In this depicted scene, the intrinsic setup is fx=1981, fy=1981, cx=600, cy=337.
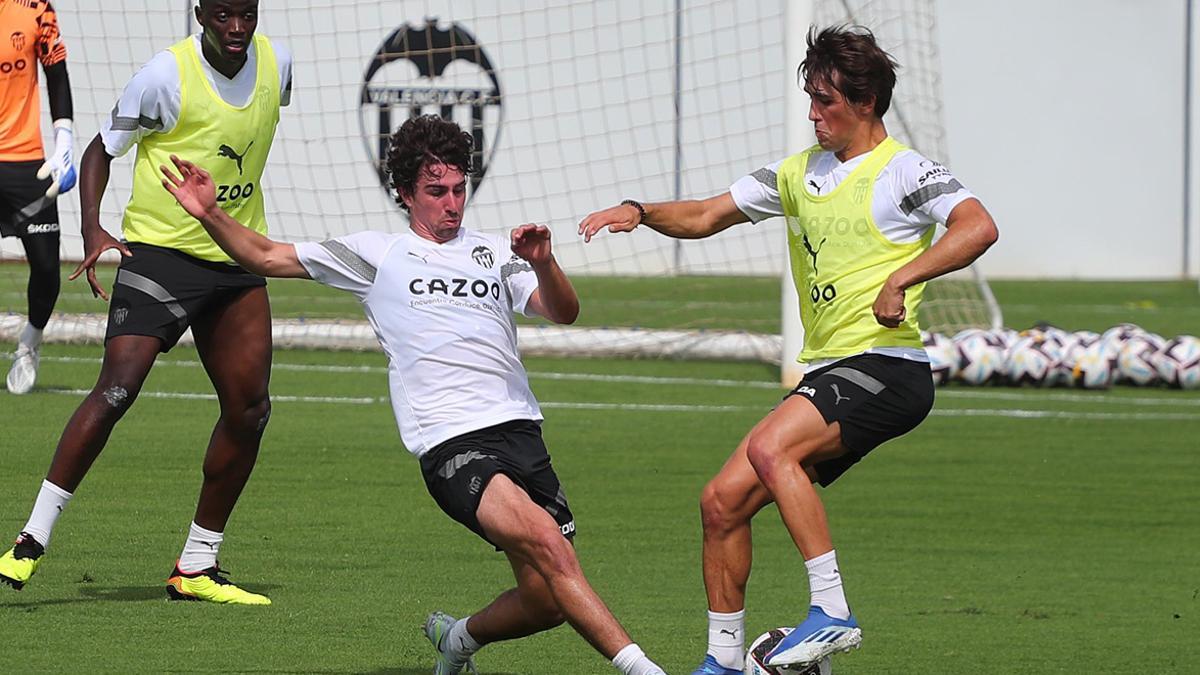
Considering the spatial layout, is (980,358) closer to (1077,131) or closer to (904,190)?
(904,190)

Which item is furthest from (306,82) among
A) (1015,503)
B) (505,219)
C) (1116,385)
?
(1015,503)

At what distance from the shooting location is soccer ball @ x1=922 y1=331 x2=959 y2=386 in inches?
578

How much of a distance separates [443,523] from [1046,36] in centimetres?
2030

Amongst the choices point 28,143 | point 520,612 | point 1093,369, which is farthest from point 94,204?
point 1093,369

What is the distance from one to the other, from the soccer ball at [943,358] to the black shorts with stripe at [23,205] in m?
6.47

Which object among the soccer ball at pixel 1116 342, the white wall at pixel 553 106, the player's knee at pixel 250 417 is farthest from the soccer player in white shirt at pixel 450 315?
the soccer ball at pixel 1116 342

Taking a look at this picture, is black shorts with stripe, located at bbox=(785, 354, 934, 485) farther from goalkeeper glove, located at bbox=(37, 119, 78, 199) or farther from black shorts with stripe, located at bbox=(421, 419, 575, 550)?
goalkeeper glove, located at bbox=(37, 119, 78, 199)

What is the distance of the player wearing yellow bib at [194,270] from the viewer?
23.0 ft

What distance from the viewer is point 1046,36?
27344mm

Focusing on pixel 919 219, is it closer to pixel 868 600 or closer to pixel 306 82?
pixel 868 600

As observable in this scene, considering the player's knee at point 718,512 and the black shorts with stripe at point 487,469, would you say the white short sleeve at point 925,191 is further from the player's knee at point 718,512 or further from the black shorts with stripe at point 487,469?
the black shorts with stripe at point 487,469

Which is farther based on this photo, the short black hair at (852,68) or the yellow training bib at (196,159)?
the yellow training bib at (196,159)

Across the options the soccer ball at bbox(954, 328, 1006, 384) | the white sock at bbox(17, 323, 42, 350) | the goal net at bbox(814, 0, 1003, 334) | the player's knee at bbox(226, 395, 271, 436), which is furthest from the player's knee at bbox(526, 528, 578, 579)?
the goal net at bbox(814, 0, 1003, 334)

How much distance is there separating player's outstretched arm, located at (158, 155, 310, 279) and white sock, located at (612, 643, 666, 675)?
157 cm
